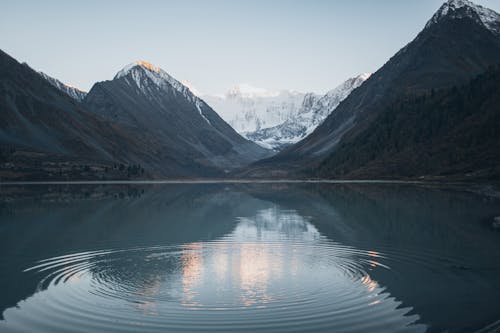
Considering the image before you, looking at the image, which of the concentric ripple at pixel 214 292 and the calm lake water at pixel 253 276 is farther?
the calm lake water at pixel 253 276

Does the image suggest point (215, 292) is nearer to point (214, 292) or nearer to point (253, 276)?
point (214, 292)

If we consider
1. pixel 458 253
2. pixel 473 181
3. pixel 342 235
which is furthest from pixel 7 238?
pixel 473 181

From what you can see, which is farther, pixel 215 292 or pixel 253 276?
pixel 253 276

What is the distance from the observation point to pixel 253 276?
35500 millimetres

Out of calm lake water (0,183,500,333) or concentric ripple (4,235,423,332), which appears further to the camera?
calm lake water (0,183,500,333)

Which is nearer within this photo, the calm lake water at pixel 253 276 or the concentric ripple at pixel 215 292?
the concentric ripple at pixel 215 292

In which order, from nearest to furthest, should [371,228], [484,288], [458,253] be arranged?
[484,288], [458,253], [371,228]

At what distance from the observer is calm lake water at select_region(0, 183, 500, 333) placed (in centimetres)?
2581

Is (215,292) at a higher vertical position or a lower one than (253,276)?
lower

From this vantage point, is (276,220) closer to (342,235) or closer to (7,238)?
(342,235)

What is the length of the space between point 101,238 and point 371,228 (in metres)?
31.1

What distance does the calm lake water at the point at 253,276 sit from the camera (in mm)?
25812

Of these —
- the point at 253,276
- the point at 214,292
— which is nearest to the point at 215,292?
the point at 214,292

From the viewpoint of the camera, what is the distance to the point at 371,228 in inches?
2450
